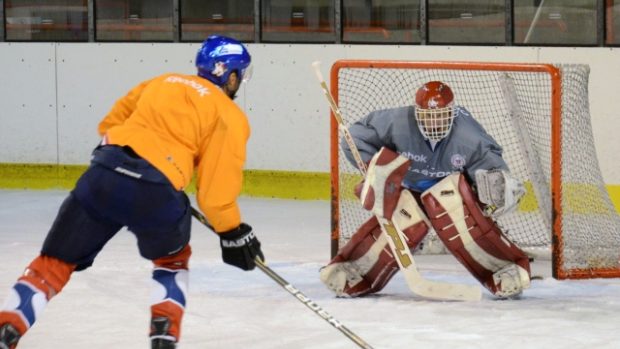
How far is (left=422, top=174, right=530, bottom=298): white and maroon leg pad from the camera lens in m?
4.91

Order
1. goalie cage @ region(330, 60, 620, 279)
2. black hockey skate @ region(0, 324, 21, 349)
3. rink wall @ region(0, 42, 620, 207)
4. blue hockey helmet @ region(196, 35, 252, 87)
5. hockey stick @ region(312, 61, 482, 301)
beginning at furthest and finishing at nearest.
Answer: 1. rink wall @ region(0, 42, 620, 207)
2. goalie cage @ region(330, 60, 620, 279)
3. hockey stick @ region(312, 61, 482, 301)
4. blue hockey helmet @ region(196, 35, 252, 87)
5. black hockey skate @ region(0, 324, 21, 349)

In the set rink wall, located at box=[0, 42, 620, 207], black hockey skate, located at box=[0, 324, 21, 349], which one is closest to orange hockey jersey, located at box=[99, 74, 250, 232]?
black hockey skate, located at box=[0, 324, 21, 349]

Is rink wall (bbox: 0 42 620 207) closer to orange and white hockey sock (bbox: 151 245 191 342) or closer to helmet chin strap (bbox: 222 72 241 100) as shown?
helmet chin strap (bbox: 222 72 241 100)

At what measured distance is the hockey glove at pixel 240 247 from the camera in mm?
3631

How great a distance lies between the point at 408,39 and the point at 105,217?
4248 mm

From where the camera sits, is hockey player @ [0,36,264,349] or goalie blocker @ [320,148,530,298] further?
goalie blocker @ [320,148,530,298]

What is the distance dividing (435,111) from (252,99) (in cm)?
286

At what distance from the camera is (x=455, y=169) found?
16.5ft

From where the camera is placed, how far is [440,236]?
496 cm

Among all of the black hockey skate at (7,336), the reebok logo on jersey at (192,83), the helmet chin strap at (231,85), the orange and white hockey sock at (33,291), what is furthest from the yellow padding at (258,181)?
the black hockey skate at (7,336)

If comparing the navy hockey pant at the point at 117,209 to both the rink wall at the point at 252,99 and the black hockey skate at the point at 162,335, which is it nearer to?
the black hockey skate at the point at 162,335

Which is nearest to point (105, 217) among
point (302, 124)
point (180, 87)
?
point (180, 87)

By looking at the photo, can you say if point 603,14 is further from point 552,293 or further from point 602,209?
point 552,293

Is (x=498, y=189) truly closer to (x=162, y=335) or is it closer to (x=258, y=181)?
(x=162, y=335)
